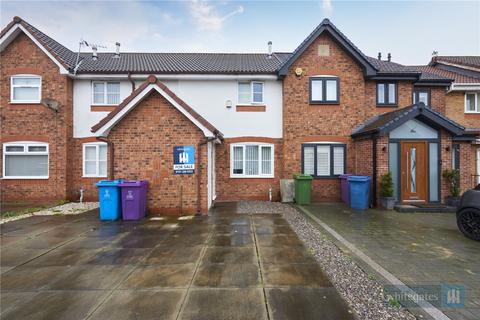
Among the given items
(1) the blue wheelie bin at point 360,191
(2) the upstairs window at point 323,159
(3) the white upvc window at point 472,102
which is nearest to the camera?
(1) the blue wheelie bin at point 360,191

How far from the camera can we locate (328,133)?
1103 centimetres

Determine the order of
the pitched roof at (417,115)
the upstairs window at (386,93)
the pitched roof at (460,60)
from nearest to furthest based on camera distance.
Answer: the pitched roof at (417,115) < the upstairs window at (386,93) < the pitched roof at (460,60)

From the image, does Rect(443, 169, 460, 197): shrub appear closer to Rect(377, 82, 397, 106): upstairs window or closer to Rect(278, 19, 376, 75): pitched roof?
Rect(377, 82, 397, 106): upstairs window

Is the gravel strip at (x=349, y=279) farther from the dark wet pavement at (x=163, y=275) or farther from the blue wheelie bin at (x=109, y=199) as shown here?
the blue wheelie bin at (x=109, y=199)

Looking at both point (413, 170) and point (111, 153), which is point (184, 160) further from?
point (413, 170)

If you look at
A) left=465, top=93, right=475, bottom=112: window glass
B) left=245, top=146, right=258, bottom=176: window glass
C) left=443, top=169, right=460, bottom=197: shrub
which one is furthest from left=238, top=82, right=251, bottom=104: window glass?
left=465, top=93, right=475, bottom=112: window glass

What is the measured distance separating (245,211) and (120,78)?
8838 mm

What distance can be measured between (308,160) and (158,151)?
6.98 m

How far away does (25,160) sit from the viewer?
1080 cm

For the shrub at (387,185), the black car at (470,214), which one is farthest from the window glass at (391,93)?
the black car at (470,214)

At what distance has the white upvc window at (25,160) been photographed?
35.2 feet

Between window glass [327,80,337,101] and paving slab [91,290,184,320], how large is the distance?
10.7 meters

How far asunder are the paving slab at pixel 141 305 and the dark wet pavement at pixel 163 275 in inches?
0.5

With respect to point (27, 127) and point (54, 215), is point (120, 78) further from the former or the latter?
point (54, 215)
